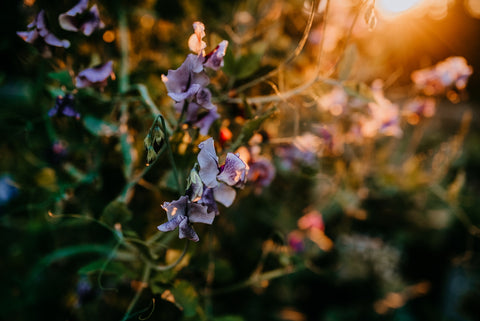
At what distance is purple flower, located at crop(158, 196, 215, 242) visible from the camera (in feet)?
1.21

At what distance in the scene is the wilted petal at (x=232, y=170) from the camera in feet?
1.27

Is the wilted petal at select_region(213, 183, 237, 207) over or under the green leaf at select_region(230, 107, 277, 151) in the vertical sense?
under

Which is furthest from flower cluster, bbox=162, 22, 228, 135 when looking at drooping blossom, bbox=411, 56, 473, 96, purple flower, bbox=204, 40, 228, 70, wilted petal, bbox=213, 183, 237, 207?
drooping blossom, bbox=411, 56, 473, 96

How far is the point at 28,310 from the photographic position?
0.94 meters

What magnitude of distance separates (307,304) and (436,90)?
1.35m

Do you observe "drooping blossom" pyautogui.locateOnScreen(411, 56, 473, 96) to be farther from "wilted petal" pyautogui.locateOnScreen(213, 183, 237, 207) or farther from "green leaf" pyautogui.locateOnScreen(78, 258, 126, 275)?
"green leaf" pyautogui.locateOnScreen(78, 258, 126, 275)

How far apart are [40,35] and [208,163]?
37 cm

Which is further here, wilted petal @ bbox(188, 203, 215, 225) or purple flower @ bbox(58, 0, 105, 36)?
purple flower @ bbox(58, 0, 105, 36)

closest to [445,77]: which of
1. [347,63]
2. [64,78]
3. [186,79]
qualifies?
[347,63]

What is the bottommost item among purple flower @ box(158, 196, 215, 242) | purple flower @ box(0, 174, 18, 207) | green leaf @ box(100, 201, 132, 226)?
purple flower @ box(158, 196, 215, 242)

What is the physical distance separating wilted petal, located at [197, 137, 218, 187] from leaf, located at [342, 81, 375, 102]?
13.3 inches

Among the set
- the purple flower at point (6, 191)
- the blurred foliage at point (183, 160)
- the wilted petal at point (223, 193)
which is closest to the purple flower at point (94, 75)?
the blurred foliage at point (183, 160)

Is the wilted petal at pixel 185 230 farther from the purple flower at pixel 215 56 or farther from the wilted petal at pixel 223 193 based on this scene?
the purple flower at pixel 215 56

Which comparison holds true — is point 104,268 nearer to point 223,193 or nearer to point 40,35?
point 223,193
